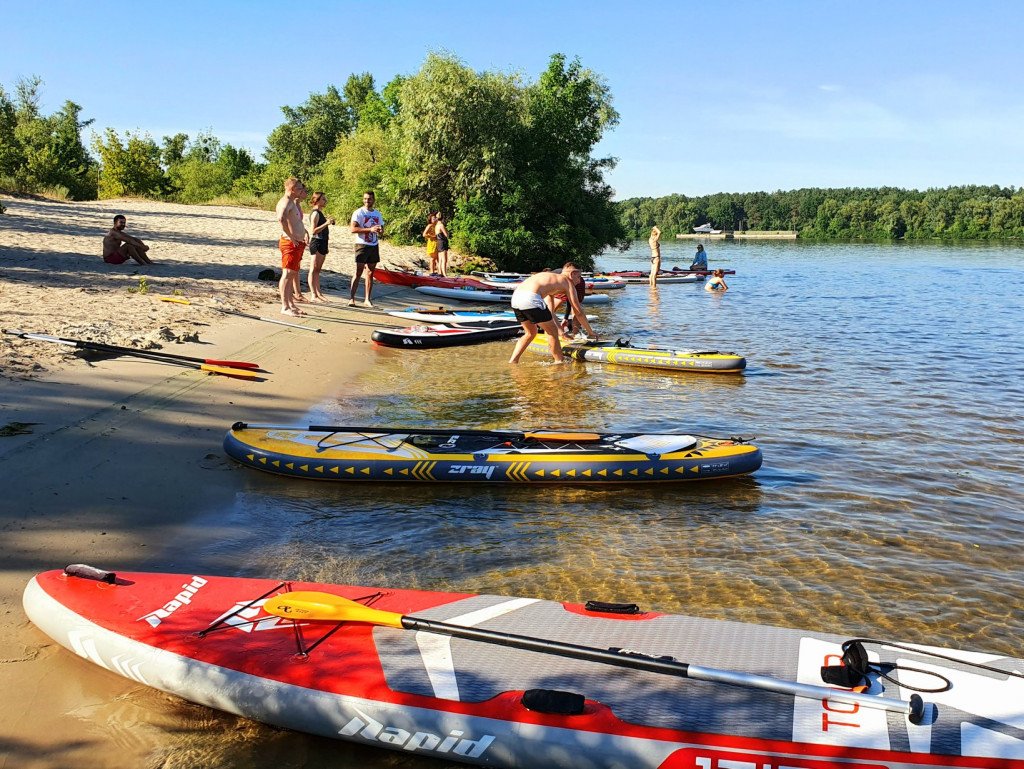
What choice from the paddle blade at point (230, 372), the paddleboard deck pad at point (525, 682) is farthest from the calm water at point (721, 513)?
the paddle blade at point (230, 372)

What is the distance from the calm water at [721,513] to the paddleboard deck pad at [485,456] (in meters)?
0.17

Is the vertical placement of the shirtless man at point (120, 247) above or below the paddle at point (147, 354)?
above

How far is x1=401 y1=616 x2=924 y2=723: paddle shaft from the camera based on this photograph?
10.6ft

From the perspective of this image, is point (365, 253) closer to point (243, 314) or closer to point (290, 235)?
point (290, 235)

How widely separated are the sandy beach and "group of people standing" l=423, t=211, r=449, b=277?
24.5 feet

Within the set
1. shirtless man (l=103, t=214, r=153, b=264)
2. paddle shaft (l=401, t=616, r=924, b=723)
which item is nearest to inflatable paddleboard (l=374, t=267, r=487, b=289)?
shirtless man (l=103, t=214, r=153, b=264)

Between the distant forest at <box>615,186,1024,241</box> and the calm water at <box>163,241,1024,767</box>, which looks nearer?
the calm water at <box>163,241,1024,767</box>

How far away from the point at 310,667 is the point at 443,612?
789mm

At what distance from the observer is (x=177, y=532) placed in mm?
5688

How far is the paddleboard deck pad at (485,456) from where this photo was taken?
704 cm

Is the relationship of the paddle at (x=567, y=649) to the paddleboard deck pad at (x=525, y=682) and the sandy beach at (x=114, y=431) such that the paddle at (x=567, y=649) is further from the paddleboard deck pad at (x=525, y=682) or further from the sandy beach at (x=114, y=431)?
the sandy beach at (x=114, y=431)

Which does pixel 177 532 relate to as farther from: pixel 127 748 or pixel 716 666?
pixel 716 666

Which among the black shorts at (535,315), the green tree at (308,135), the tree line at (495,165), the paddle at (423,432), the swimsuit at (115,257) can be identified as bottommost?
the paddle at (423,432)

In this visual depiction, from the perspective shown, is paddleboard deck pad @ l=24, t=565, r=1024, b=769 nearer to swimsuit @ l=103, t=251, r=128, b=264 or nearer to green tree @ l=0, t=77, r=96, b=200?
swimsuit @ l=103, t=251, r=128, b=264
